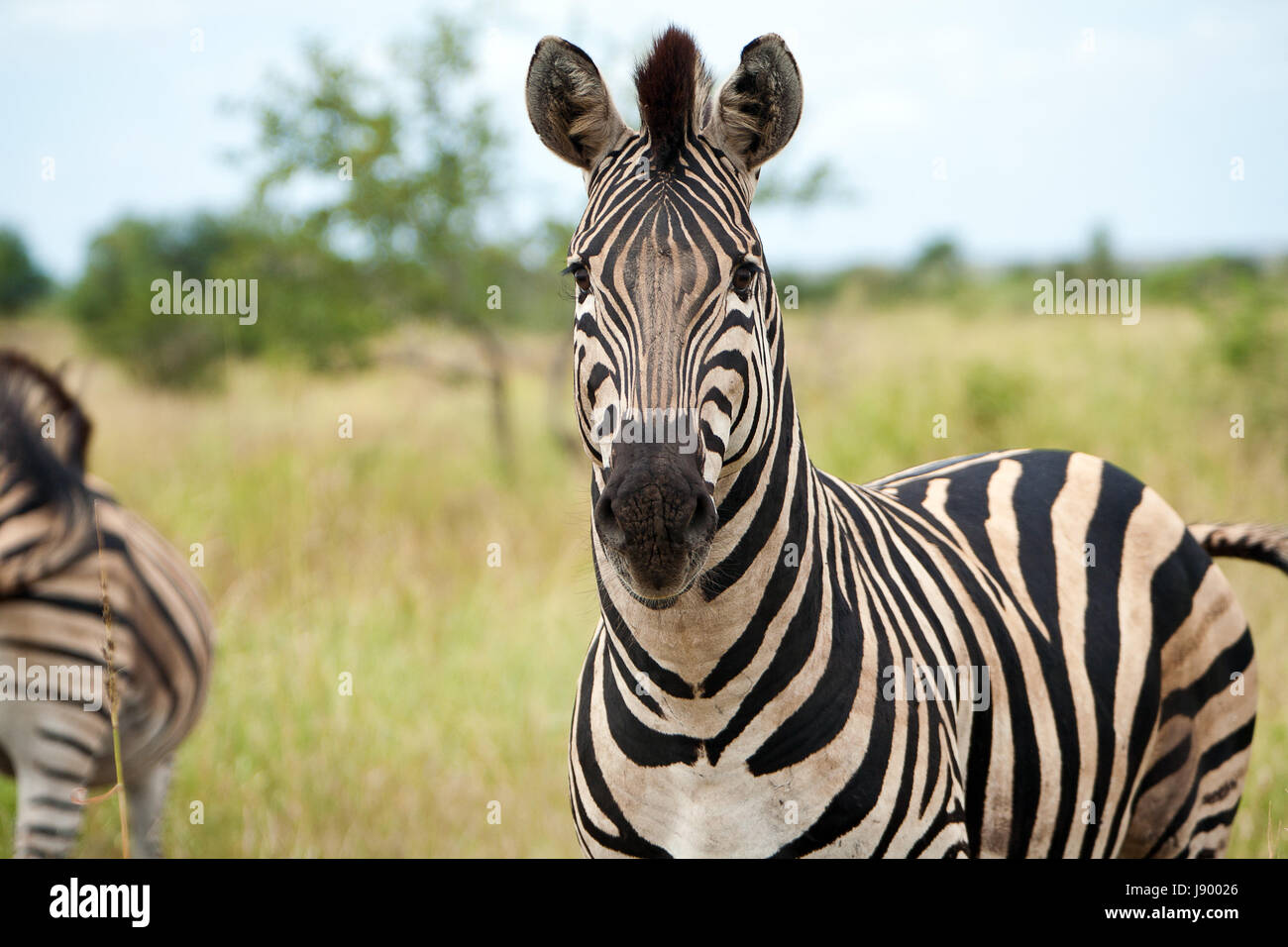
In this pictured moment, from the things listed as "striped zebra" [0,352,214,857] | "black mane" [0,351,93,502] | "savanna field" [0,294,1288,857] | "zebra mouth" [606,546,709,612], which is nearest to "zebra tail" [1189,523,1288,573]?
"savanna field" [0,294,1288,857]

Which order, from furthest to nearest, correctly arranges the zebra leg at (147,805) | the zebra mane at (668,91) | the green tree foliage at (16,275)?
the green tree foliage at (16,275) < the zebra leg at (147,805) < the zebra mane at (668,91)

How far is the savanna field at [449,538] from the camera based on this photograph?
5023mm

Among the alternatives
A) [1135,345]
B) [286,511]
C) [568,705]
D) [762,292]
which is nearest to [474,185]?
[286,511]

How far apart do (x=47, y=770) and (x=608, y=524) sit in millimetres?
3293

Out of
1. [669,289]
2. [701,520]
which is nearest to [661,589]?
[701,520]

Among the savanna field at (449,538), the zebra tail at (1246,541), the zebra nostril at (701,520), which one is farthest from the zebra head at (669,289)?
the zebra tail at (1246,541)

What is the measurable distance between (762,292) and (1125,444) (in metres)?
7.77

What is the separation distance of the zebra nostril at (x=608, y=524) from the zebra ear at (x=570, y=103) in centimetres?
103

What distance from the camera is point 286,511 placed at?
305 inches

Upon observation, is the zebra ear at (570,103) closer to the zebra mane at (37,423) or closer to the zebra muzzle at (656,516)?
the zebra muzzle at (656,516)

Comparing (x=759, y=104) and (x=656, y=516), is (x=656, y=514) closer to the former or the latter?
(x=656, y=516)

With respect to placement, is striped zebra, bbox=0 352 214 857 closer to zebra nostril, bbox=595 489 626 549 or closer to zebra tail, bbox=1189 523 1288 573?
zebra nostril, bbox=595 489 626 549

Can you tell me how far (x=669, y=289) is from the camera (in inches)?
79.3
